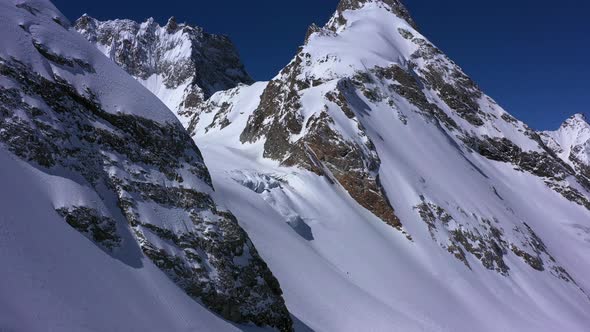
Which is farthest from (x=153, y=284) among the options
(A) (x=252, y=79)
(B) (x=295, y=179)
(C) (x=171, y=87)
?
(A) (x=252, y=79)

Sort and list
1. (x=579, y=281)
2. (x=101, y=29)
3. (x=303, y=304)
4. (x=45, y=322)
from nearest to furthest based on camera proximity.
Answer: (x=45, y=322) < (x=303, y=304) < (x=579, y=281) < (x=101, y=29)

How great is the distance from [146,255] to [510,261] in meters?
29.6

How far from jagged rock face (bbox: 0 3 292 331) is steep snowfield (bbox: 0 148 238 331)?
497 millimetres

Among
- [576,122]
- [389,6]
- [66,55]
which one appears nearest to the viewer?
[66,55]

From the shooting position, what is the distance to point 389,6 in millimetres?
70875

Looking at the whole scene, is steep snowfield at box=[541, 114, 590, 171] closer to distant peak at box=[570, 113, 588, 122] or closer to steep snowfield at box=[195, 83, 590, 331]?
distant peak at box=[570, 113, 588, 122]

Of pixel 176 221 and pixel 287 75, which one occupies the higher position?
pixel 287 75

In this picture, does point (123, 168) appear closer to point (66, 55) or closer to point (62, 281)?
point (66, 55)

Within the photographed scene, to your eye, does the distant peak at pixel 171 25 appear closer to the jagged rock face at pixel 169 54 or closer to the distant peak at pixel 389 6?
the jagged rock face at pixel 169 54

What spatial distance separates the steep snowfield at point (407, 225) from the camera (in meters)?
21.5

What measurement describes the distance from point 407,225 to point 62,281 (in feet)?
78.3

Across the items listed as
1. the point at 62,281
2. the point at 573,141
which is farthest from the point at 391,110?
the point at 573,141

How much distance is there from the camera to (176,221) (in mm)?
13695

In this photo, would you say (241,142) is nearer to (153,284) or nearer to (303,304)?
(303,304)
